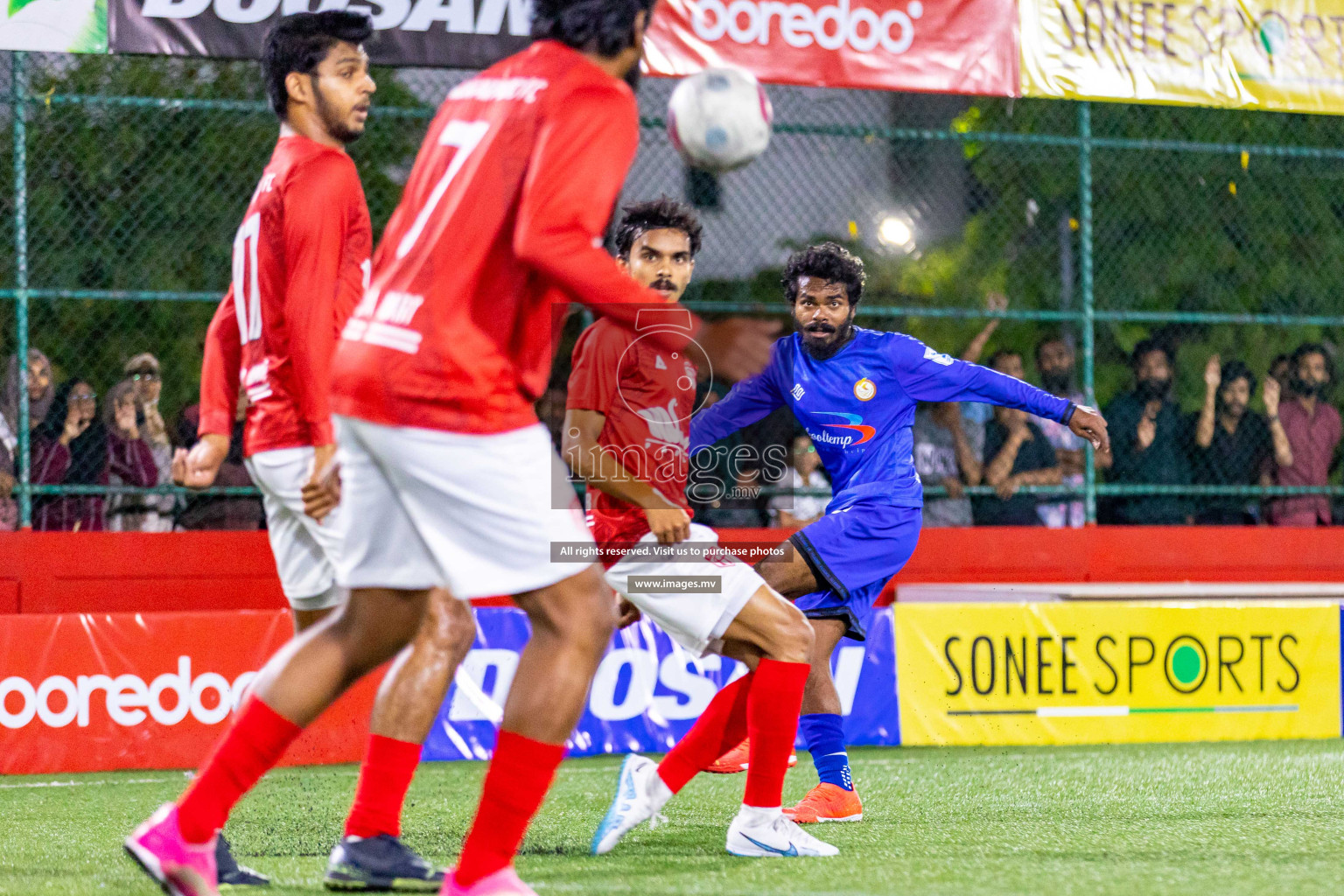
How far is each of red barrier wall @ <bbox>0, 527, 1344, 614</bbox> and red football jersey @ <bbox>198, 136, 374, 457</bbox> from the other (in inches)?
182

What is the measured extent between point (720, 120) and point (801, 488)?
214 inches

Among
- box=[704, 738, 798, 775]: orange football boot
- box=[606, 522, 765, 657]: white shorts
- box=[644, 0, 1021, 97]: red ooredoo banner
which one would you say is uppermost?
box=[644, 0, 1021, 97]: red ooredoo banner

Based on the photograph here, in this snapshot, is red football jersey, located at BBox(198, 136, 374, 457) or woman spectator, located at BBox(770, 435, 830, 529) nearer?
red football jersey, located at BBox(198, 136, 374, 457)

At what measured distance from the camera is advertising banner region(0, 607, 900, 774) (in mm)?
7199

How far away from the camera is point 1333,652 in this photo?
8469mm

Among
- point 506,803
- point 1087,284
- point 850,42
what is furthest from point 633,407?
point 1087,284

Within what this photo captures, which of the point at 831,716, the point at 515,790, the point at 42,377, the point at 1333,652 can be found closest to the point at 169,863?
the point at 515,790

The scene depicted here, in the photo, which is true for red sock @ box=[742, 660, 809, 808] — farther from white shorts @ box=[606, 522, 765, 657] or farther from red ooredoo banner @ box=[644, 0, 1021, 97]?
red ooredoo banner @ box=[644, 0, 1021, 97]

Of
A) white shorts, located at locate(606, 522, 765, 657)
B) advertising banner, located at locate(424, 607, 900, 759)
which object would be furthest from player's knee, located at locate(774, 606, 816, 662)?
advertising banner, located at locate(424, 607, 900, 759)

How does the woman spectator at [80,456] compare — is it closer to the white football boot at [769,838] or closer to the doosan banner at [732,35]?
the doosan banner at [732,35]

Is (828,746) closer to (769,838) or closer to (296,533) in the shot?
(769,838)

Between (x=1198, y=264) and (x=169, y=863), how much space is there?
32.9ft

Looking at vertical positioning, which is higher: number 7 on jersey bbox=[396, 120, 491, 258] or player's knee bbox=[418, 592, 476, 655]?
number 7 on jersey bbox=[396, 120, 491, 258]

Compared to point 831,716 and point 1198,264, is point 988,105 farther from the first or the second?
point 831,716
